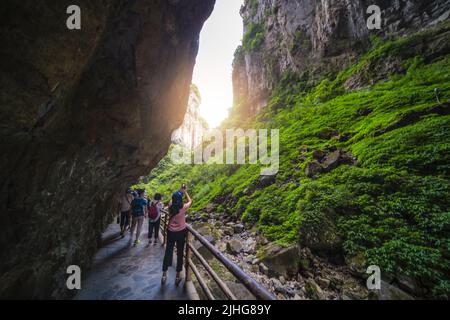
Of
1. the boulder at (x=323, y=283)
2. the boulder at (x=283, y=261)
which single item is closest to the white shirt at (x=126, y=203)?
the boulder at (x=283, y=261)

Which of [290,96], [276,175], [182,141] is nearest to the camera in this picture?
[276,175]

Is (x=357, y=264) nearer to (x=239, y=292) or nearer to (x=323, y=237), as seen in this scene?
(x=323, y=237)

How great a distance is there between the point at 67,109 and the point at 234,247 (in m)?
6.49

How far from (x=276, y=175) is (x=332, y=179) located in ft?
11.8

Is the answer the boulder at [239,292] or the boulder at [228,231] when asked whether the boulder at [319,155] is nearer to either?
the boulder at [228,231]

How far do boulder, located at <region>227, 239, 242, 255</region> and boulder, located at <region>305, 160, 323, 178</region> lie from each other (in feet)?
16.6

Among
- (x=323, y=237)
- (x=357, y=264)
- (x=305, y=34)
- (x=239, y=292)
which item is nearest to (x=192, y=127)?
(x=305, y=34)

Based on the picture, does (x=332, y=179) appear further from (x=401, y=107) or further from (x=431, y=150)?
(x=401, y=107)

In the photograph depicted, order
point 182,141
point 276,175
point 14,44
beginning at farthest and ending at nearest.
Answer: point 182,141 → point 276,175 → point 14,44

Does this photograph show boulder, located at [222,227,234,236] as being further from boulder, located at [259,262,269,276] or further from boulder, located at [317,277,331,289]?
boulder, located at [317,277,331,289]

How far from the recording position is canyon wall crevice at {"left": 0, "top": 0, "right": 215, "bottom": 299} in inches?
100.0

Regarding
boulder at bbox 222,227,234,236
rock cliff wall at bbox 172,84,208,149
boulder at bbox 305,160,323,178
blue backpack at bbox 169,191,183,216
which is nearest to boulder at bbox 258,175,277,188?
boulder at bbox 305,160,323,178
